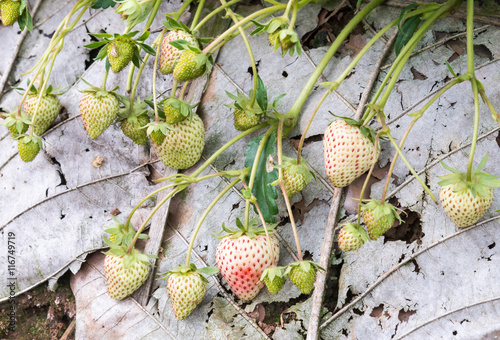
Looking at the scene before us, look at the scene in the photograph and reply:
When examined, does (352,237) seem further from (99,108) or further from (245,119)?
(99,108)

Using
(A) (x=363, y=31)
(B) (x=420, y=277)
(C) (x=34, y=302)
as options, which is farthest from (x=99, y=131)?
(B) (x=420, y=277)

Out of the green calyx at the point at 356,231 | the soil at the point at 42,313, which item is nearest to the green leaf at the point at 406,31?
the green calyx at the point at 356,231

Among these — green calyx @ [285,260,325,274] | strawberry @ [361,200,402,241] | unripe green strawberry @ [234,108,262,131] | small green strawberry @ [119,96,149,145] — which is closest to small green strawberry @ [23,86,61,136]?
small green strawberry @ [119,96,149,145]

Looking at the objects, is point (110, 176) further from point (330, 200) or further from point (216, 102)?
point (330, 200)

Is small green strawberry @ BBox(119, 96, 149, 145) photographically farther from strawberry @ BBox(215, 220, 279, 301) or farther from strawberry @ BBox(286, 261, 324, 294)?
strawberry @ BBox(286, 261, 324, 294)

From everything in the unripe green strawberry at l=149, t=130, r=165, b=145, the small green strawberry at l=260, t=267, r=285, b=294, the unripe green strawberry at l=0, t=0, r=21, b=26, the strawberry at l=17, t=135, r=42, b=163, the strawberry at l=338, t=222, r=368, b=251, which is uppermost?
the unripe green strawberry at l=0, t=0, r=21, b=26

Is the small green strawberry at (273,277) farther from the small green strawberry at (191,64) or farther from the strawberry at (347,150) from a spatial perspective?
the small green strawberry at (191,64)
